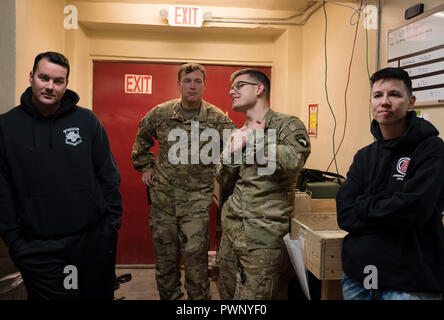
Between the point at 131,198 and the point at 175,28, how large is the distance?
1767 mm

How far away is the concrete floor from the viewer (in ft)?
9.36

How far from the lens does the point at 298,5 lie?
10.3ft

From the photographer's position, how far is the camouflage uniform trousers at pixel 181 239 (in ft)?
7.97

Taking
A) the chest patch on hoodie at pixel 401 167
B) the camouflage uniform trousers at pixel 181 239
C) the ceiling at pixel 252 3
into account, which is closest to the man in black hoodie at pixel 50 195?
the camouflage uniform trousers at pixel 181 239

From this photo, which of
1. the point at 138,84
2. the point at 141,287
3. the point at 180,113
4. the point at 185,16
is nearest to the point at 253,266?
the point at 180,113

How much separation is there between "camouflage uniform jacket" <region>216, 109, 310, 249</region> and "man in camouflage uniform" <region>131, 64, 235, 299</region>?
0.73 meters

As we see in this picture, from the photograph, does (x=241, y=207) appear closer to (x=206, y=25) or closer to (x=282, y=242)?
(x=282, y=242)

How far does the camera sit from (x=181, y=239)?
8.10 ft

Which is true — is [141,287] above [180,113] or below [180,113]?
below

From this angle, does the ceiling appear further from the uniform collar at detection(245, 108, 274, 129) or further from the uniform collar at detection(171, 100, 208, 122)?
the uniform collar at detection(245, 108, 274, 129)

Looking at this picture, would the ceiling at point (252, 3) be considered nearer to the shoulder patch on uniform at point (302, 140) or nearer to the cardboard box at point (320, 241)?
the shoulder patch on uniform at point (302, 140)

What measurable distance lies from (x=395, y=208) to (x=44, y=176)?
1.38 metres

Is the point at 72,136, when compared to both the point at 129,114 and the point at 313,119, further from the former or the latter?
the point at 313,119
